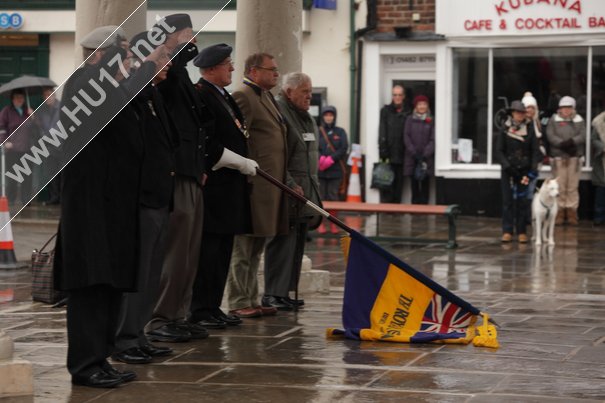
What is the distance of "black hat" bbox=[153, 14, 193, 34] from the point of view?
22.1 ft

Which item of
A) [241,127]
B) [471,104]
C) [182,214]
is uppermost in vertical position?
[471,104]

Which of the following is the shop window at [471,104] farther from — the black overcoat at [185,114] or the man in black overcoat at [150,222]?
the man in black overcoat at [150,222]

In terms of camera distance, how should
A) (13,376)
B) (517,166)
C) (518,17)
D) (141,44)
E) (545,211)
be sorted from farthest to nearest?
(518,17) < (517,166) < (545,211) < (13,376) < (141,44)

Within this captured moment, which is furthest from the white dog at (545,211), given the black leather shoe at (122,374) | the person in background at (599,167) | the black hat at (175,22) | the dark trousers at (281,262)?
the black hat at (175,22)

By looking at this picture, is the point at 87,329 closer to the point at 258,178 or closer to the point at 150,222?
the point at 150,222

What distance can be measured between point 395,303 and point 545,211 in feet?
29.8

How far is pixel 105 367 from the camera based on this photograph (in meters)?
7.35

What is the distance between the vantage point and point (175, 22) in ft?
22.1

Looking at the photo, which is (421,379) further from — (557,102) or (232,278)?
(557,102)

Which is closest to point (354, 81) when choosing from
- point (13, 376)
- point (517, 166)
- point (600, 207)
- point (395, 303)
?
point (600, 207)

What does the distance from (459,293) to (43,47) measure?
1458cm

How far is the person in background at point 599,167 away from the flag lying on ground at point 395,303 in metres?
12.2

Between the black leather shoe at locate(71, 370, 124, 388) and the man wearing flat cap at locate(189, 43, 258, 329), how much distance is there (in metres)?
2.11

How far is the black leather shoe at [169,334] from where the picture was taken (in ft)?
28.6
